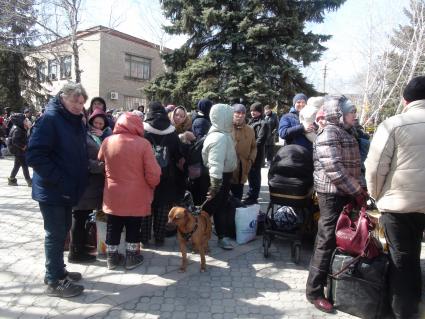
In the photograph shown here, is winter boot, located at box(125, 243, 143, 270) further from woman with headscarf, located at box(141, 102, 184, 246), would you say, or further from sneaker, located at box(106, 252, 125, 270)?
woman with headscarf, located at box(141, 102, 184, 246)

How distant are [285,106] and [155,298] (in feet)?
39.7

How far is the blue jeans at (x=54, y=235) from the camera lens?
3451 mm

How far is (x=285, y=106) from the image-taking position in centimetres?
1464

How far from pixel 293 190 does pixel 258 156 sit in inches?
109

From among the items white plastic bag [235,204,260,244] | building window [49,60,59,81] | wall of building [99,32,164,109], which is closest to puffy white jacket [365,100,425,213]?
white plastic bag [235,204,260,244]

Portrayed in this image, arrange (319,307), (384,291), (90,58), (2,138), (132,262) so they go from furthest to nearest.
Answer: (90,58), (2,138), (132,262), (319,307), (384,291)

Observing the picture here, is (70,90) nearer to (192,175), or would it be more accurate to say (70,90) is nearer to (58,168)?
(58,168)

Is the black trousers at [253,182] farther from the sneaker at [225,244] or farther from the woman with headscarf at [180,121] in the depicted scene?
the sneaker at [225,244]

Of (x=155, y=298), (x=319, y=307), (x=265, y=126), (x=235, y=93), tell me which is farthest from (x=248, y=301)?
(x=235, y=93)

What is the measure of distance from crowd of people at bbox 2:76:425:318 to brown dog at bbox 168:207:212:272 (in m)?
0.36

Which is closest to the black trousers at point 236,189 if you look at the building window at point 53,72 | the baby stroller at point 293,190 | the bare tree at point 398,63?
the baby stroller at point 293,190

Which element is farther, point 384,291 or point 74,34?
point 74,34

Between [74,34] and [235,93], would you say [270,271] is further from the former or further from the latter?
[74,34]

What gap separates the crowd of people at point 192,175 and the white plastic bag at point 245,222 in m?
0.20
